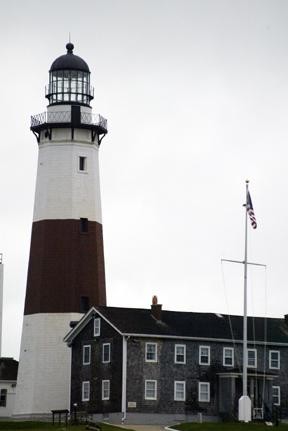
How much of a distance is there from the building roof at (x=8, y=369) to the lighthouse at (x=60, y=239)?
16931 millimetres

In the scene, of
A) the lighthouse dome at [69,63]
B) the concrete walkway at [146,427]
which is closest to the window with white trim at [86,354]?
the concrete walkway at [146,427]

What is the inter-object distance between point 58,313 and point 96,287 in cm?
302

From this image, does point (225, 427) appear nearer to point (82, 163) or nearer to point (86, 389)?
point (86, 389)

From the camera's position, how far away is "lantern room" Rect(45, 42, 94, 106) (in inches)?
4387

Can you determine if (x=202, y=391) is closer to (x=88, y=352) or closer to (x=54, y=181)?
(x=88, y=352)

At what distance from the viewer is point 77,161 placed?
11038 cm

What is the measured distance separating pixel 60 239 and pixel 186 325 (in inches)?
399

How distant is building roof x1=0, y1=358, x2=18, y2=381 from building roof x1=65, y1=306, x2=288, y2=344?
21.4 m

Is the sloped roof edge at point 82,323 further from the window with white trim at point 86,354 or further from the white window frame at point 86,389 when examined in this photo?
the white window frame at point 86,389

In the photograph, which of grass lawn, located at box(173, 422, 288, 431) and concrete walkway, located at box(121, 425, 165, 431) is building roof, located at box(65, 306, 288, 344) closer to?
concrete walkway, located at box(121, 425, 165, 431)

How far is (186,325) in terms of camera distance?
10444 cm

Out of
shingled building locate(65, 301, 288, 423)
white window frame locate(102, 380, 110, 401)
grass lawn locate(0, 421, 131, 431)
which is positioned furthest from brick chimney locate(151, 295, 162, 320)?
grass lawn locate(0, 421, 131, 431)

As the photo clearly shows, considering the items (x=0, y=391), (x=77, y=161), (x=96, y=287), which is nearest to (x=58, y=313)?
(x=96, y=287)

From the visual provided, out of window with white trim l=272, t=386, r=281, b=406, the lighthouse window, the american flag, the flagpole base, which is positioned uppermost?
the lighthouse window
